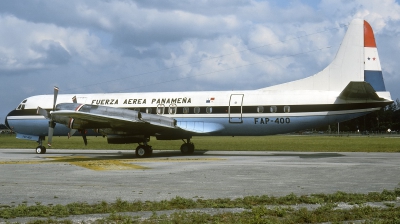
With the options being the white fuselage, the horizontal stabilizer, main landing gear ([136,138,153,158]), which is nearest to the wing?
main landing gear ([136,138,153,158])

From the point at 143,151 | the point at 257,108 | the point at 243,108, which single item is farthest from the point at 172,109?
the point at 257,108

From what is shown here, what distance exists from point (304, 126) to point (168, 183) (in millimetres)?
13623

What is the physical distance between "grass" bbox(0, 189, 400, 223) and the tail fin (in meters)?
15.2

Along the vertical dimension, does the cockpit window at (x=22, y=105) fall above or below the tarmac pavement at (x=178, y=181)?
above

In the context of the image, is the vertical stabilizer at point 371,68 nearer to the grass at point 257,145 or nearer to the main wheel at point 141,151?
the grass at point 257,145

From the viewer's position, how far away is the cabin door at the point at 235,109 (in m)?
27.2

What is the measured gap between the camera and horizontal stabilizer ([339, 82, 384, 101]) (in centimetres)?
2331

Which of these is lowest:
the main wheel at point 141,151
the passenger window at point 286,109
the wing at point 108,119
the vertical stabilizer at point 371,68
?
the main wheel at point 141,151

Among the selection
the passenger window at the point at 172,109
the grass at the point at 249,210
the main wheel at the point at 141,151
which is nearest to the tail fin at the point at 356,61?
the passenger window at the point at 172,109

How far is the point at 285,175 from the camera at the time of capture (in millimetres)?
16641

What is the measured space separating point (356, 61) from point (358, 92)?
8.53 ft

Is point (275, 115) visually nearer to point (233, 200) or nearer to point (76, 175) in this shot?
point (76, 175)

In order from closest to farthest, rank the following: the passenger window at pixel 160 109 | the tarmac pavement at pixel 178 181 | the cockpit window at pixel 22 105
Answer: the tarmac pavement at pixel 178 181 → the passenger window at pixel 160 109 → the cockpit window at pixel 22 105

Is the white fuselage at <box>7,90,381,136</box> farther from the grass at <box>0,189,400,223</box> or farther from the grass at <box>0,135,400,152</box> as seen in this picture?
the grass at <box>0,189,400,223</box>
